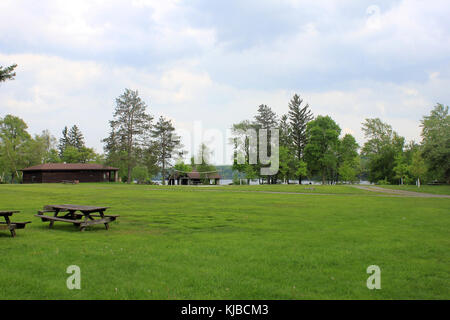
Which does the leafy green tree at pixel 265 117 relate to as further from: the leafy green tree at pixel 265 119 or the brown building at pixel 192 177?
the brown building at pixel 192 177

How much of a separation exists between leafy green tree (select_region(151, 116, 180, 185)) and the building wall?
1757cm

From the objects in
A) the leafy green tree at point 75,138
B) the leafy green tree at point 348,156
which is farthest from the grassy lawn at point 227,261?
the leafy green tree at point 75,138

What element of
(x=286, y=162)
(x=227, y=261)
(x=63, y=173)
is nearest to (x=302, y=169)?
(x=286, y=162)

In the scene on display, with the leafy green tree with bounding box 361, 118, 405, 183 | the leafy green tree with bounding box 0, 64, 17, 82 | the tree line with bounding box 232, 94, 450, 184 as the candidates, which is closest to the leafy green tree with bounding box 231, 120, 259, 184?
the tree line with bounding box 232, 94, 450, 184

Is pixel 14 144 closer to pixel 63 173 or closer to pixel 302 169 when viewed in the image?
pixel 63 173

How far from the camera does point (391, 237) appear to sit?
29.5 ft

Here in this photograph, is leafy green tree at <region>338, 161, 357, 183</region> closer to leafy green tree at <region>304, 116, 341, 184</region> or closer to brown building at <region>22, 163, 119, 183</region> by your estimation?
leafy green tree at <region>304, 116, 341, 184</region>

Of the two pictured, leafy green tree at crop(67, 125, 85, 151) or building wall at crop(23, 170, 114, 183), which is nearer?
building wall at crop(23, 170, 114, 183)

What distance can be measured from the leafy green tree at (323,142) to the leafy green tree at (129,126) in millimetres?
37114

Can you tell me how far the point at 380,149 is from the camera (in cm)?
7719

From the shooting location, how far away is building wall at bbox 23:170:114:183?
218ft

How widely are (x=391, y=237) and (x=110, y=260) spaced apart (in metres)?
7.52
